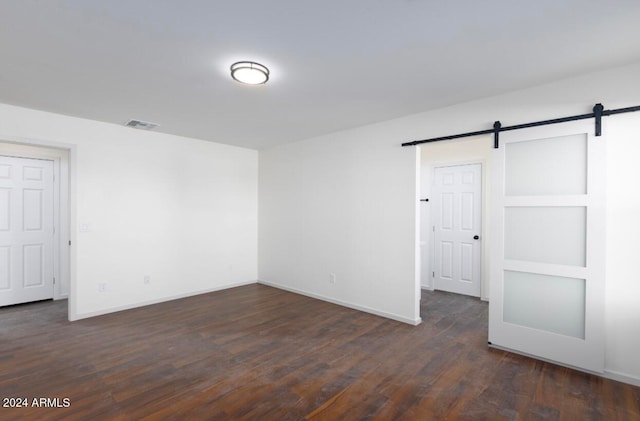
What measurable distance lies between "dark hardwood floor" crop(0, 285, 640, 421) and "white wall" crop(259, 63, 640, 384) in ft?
1.80

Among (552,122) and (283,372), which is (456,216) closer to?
(552,122)

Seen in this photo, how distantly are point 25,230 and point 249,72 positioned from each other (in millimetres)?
4460

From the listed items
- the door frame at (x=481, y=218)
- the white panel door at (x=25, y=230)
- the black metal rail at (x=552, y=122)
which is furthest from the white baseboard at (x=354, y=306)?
the white panel door at (x=25, y=230)

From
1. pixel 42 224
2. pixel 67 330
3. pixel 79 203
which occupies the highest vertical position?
pixel 79 203

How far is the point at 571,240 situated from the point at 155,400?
→ 11.7ft

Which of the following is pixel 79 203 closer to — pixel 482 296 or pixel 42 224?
pixel 42 224

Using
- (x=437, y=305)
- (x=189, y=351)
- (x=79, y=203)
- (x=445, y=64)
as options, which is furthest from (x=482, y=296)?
(x=79, y=203)

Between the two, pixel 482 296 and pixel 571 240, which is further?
pixel 482 296

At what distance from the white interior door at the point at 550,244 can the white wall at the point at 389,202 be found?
0.36 ft

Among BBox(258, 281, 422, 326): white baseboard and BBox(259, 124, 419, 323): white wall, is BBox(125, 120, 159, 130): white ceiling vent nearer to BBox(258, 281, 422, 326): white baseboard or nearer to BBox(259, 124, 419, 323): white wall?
BBox(259, 124, 419, 323): white wall

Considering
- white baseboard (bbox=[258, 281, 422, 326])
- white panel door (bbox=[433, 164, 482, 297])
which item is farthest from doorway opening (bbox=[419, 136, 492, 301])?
white baseboard (bbox=[258, 281, 422, 326])

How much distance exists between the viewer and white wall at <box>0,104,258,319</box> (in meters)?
3.79

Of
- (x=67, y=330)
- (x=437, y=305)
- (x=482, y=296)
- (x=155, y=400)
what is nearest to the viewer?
(x=155, y=400)

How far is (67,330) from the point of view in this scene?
3.42 m
